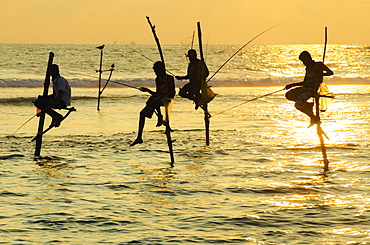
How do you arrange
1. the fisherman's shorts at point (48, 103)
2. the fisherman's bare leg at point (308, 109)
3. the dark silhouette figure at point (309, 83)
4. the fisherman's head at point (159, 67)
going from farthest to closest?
the fisherman's shorts at point (48, 103) → the fisherman's head at point (159, 67) → the fisherman's bare leg at point (308, 109) → the dark silhouette figure at point (309, 83)

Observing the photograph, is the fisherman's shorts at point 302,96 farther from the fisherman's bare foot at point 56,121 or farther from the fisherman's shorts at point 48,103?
the fisherman's bare foot at point 56,121

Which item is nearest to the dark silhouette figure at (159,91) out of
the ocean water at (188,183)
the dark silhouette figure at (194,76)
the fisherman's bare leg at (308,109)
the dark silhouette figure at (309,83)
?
the ocean water at (188,183)

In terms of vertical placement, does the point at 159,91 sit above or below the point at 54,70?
below

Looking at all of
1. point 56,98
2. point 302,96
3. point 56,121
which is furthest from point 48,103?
point 302,96

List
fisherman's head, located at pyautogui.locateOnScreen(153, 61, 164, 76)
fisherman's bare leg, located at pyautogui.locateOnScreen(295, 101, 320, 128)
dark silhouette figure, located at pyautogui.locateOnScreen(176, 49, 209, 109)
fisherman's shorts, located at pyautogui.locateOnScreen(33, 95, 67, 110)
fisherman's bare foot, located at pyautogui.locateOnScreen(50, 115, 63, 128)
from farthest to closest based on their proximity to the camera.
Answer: dark silhouette figure, located at pyautogui.locateOnScreen(176, 49, 209, 109)
fisherman's bare foot, located at pyautogui.locateOnScreen(50, 115, 63, 128)
fisherman's shorts, located at pyautogui.locateOnScreen(33, 95, 67, 110)
fisherman's head, located at pyautogui.locateOnScreen(153, 61, 164, 76)
fisherman's bare leg, located at pyautogui.locateOnScreen(295, 101, 320, 128)

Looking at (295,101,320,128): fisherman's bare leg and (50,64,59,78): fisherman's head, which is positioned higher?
(50,64,59,78): fisherman's head

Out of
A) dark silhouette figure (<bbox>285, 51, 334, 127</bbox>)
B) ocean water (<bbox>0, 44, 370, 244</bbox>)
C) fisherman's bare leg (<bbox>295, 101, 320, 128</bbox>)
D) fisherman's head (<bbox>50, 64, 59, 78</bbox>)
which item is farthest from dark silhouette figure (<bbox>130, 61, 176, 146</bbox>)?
fisherman's bare leg (<bbox>295, 101, 320, 128</bbox>)

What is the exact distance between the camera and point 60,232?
720 cm

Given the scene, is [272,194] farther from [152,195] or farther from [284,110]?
[284,110]

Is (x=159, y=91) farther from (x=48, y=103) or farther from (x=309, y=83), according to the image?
(x=309, y=83)

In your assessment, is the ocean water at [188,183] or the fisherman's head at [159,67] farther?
the fisherman's head at [159,67]

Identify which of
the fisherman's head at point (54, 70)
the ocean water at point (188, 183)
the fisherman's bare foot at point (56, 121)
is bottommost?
the ocean water at point (188, 183)

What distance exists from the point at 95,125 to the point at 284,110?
309 inches

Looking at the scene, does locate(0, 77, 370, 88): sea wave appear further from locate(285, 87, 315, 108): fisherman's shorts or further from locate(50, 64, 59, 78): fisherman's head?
locate(285, 87, 315, 108): fisherman's shorts
